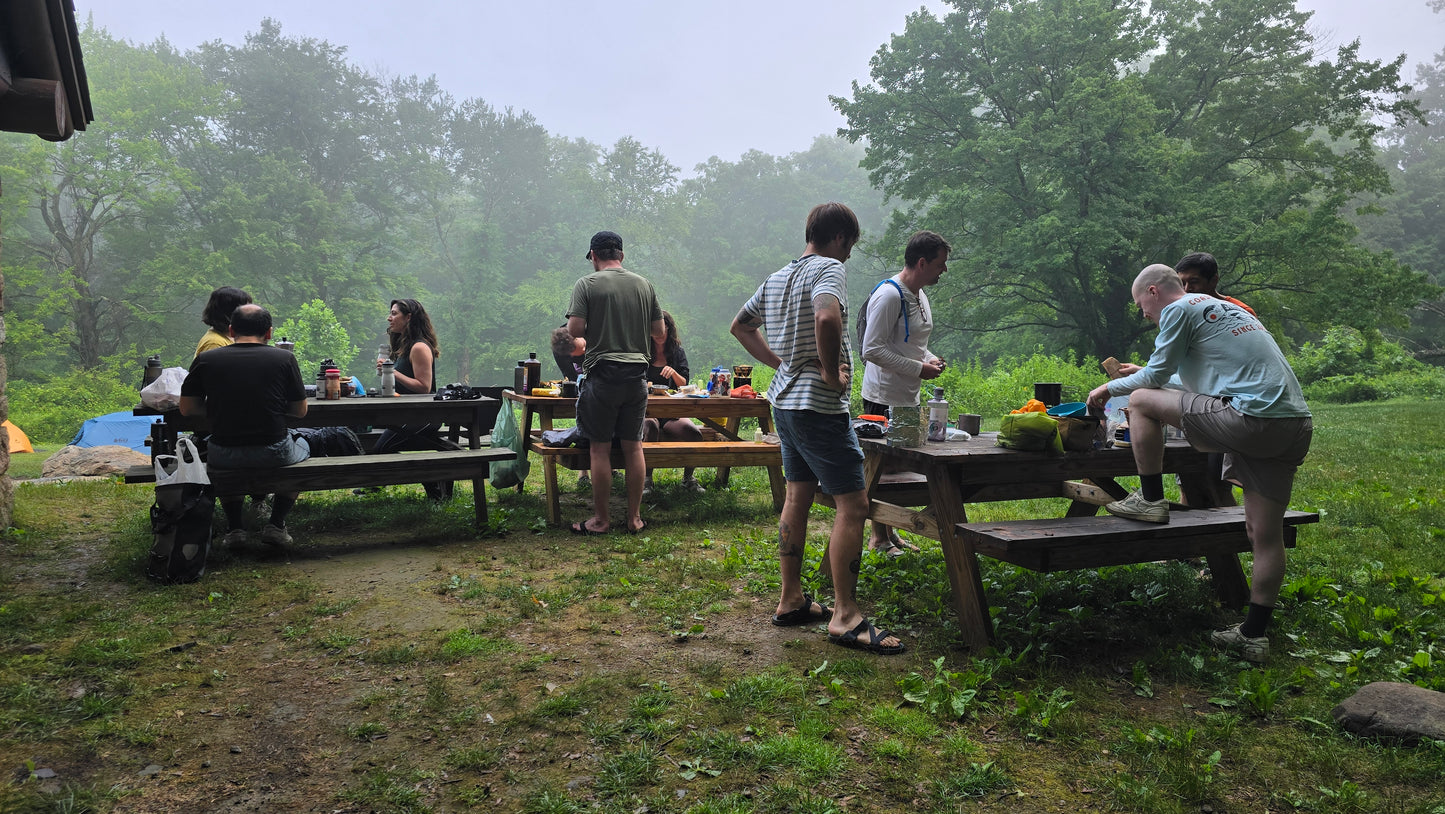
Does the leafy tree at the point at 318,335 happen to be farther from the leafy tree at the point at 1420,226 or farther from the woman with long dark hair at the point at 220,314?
the leafy tree at the point at 1420,226

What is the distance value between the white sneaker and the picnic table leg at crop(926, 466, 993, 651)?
12.0ft

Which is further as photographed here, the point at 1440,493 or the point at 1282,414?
the point at 1440,493

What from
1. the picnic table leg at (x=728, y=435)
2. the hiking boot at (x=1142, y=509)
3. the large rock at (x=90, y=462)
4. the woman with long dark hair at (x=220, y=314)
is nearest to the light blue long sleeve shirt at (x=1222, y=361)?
the hiking boot at (x=1142, y=509)

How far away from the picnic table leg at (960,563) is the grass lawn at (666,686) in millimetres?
127

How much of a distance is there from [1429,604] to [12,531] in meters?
7.70

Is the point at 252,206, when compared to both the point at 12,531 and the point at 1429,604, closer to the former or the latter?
the point at 12,531

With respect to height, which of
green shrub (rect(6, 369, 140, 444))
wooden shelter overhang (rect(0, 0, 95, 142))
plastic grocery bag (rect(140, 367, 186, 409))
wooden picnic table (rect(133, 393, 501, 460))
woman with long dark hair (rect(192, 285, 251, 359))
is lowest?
green shrub (rect(6, 369, 140, 444))

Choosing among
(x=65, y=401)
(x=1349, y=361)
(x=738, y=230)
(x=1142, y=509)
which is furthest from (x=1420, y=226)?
(x=65, y=401)

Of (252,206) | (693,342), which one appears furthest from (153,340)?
(693,342)

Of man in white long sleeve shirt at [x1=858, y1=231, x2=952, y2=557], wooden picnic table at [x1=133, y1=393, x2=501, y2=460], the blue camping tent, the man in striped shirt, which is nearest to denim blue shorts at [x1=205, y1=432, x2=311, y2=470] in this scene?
wooden picnic table at [x1=133, y1=393, x2=501, y2=460]

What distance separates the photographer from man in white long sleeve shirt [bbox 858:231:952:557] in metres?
3.88

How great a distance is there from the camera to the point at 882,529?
15.5 feet

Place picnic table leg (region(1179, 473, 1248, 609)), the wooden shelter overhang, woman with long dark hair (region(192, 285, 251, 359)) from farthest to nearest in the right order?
1. woman with long dark hair (region(192, 285, 251, 359))
2. the wooden shelter overhang
3. picnic table leg (region(1179, 473, 1248, 609))

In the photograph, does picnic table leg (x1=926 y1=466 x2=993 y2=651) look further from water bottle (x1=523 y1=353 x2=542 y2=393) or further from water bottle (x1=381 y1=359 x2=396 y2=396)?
water bottle (x1=381 y1=359 x2=396 y2=396)
